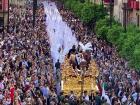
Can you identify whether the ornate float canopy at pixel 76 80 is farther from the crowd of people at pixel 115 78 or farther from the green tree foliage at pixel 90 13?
the green tree foliage at pixel 90 13

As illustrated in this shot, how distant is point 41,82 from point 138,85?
18.2ft

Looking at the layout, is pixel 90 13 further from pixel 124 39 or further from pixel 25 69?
pixel 25 69

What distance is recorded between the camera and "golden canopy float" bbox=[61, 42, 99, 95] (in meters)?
29.9

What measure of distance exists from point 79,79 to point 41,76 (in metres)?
5.54

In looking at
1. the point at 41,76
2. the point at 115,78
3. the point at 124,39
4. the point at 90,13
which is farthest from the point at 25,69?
the point at 90,13

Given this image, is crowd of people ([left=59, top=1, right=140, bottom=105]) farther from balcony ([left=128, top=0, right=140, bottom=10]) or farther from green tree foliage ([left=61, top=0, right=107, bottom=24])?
green tree foliage ([left=61, top=0, right=107, bottom=24])

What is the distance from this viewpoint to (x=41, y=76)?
35.2m

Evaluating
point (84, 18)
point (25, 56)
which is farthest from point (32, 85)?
point (84, 18)

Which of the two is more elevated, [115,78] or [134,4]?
[134,4]

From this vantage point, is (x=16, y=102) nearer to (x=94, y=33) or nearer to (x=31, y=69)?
(x=31, y=69)

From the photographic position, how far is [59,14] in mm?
99812

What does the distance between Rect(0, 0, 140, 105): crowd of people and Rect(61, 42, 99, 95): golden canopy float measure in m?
0.28

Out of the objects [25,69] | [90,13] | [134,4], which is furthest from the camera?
[90,13]

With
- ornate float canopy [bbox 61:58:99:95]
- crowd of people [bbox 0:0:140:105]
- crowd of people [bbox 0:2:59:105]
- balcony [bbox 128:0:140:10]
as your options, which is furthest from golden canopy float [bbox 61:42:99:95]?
balcony [bbox 128:0:140:10]
